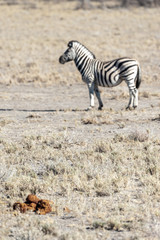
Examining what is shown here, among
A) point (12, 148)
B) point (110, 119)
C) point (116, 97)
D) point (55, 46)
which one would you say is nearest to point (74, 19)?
point (55, 46)

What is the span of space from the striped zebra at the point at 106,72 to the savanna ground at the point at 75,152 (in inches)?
26.5

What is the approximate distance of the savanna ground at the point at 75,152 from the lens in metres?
6.63

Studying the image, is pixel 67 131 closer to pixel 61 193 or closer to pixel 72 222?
pixel 61 193

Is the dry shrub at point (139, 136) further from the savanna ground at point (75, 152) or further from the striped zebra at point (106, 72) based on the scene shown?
the striped zebra at point (106, 72)

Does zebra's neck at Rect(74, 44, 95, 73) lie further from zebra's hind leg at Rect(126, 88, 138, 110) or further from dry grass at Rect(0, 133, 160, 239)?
dry grass at Rect(0, 133, 160, 239)

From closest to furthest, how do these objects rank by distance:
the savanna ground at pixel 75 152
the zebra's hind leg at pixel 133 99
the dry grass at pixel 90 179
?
the savanna ground at pixel 75 152, the dry grass at pixel 90 179, the zebra's hind leg at pixel 133 99

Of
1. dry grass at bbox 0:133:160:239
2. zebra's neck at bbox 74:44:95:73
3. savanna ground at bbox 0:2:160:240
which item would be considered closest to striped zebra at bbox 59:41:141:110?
zebra's neck at bbox 74:44:95:73

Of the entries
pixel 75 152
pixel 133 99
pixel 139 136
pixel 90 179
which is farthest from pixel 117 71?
pixel 90 179

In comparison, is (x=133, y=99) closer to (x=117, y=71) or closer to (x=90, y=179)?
(x=117, y=71)

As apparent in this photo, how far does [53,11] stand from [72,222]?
1606 inches

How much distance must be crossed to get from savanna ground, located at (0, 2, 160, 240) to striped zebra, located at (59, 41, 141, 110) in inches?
26.5

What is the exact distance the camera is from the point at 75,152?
1020cm

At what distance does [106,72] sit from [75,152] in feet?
16.5

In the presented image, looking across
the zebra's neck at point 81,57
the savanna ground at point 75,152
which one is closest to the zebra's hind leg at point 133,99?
the savanna ground at point 75,152
